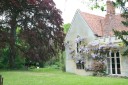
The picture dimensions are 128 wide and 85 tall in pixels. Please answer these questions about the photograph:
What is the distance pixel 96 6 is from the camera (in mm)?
11828

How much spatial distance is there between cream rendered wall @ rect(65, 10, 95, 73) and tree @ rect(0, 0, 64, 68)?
120 centimetres

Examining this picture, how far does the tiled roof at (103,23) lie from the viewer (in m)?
27.9

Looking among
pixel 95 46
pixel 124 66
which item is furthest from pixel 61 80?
pixel 95 46

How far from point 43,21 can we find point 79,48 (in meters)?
4.92

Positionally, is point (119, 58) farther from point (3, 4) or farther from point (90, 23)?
point (3, 4)

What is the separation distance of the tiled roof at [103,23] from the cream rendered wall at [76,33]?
0.46 m

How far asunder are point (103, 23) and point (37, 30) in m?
7.69

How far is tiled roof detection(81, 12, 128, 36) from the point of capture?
2786 cm

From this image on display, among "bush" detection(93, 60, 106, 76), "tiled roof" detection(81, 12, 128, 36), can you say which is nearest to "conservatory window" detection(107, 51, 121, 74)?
"bush" detection(93, 60, 106, 76)

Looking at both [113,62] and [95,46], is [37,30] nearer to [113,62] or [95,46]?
[95,46]

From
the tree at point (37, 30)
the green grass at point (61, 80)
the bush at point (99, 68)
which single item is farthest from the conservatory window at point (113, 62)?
the tree at point (37, 30)

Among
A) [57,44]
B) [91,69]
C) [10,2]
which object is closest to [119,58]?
[91,69]

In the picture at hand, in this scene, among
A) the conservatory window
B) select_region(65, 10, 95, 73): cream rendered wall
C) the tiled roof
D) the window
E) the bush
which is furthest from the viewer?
the window

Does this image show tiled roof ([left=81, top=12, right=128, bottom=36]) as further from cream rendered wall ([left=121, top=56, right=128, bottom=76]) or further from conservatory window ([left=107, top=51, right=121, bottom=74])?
cream rendered wall ([left=121, top=56, right=128, bottom=76])
